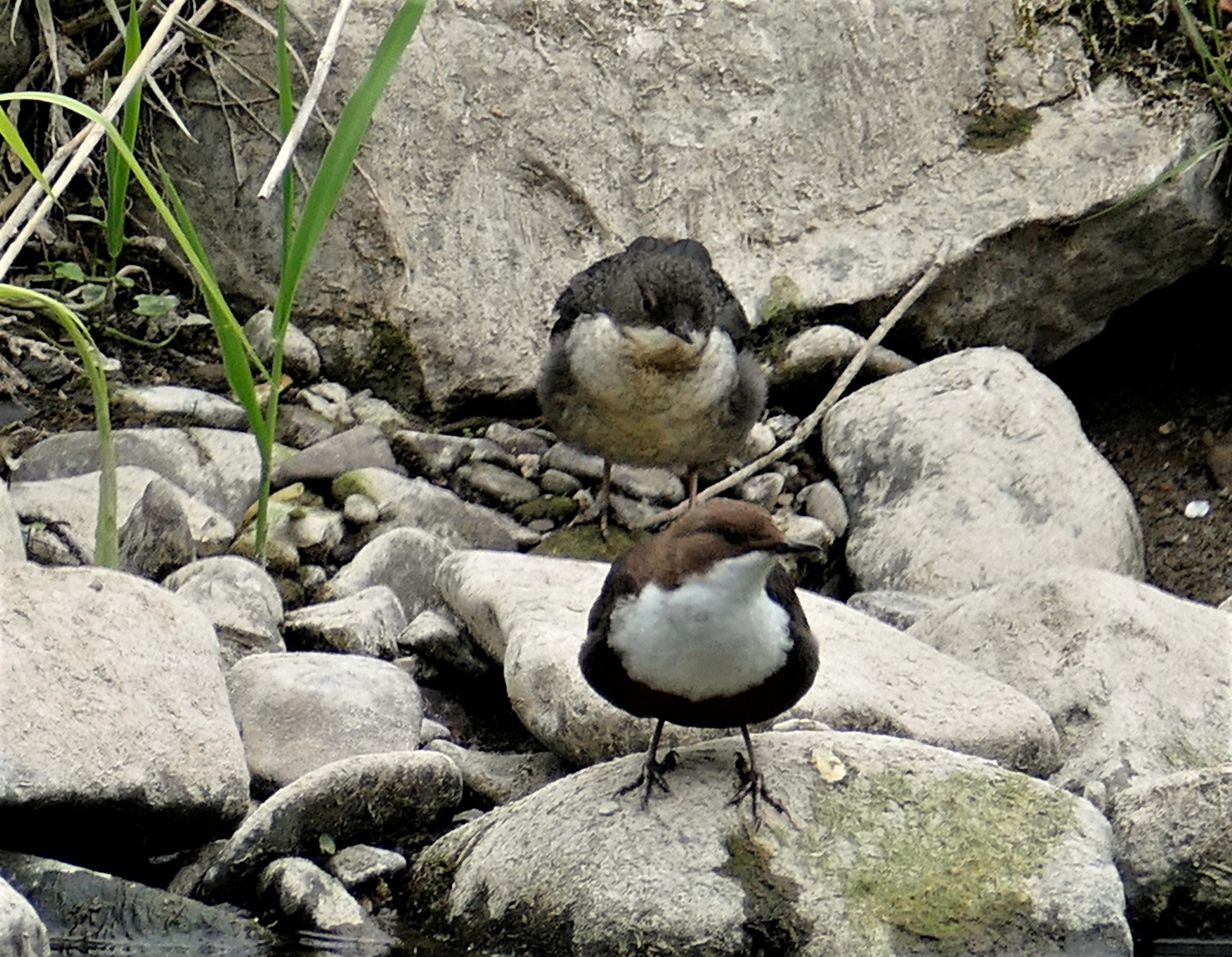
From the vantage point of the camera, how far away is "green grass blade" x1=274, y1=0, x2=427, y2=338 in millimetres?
4957

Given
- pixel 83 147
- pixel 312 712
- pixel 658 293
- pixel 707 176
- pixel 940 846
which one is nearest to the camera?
pixel 940 846

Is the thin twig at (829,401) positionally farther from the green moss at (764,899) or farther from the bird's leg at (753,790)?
the green moss at (764,899)

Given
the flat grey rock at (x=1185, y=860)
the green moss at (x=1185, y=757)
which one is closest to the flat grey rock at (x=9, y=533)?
the flat grey rock at (x=1185, y=860)

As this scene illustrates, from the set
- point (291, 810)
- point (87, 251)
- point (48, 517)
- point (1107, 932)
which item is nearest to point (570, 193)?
point (87, 251)

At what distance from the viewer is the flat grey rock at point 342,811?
167 inches

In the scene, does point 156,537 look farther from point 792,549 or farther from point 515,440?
point 792,549

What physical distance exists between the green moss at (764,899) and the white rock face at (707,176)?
11.0 feet

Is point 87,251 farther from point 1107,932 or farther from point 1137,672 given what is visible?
point 1107,932

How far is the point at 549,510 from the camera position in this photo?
6.88m

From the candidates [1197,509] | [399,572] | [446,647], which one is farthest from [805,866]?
[1197,509]

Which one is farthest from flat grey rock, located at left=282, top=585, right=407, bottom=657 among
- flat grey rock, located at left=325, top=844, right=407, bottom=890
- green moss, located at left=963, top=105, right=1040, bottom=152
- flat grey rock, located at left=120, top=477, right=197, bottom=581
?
green moss, located at left=963, top=105, right=1040, bottom=152

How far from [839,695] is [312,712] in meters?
1.31

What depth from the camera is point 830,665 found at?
492 centimetres

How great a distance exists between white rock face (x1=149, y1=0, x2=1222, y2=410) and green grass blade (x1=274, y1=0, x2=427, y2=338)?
1.97m
